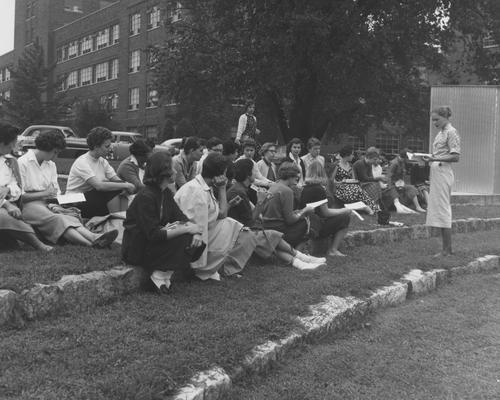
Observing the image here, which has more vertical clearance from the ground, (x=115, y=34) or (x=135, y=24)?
(x=135, y=24)

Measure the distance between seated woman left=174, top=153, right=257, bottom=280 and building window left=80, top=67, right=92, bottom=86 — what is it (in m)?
52.5

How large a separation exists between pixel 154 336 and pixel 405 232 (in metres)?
6.88

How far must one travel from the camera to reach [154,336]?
4.05 m

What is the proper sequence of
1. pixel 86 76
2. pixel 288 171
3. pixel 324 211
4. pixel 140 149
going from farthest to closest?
pixel 86 76 → pixel 324 211 → pixel 140 149 → pixel 288 171

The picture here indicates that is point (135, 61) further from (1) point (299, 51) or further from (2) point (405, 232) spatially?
(2) point (405, 232)

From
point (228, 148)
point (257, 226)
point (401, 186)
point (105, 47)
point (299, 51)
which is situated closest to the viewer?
point (257, 226)

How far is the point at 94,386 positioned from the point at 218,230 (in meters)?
2.89

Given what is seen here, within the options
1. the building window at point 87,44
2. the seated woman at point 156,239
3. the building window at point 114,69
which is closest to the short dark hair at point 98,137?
the seated woman at point 156,239

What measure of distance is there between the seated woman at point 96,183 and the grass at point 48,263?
1.01 meters

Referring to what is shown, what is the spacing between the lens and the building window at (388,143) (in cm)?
4578

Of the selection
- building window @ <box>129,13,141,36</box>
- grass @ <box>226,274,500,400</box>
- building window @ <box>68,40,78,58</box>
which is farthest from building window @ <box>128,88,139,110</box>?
grass @ <box>226,274,500,400</box>

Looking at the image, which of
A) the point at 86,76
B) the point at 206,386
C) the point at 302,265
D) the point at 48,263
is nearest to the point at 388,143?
the point at 86,76

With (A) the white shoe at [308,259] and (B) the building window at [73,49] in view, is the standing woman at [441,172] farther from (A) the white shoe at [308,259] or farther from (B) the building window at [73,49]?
(B) the building window at [73,49]

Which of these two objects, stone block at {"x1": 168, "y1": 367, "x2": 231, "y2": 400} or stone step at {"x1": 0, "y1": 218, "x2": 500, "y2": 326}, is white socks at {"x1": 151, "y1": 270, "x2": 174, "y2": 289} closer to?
stone step at {"x1": 0, "y1": 218, "x2": 500, "y2": 326}
